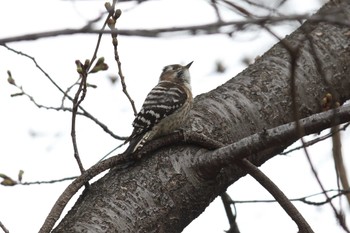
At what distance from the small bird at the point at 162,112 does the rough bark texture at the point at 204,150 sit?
227mm

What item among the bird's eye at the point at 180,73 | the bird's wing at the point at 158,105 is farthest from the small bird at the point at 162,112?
the bird's eye at the point at 180,73

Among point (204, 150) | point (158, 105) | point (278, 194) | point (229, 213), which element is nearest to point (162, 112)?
point (158, 105)

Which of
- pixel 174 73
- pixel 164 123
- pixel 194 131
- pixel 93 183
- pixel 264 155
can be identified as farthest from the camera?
pixel 174 73

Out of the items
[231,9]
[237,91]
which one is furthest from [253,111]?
[231,9]

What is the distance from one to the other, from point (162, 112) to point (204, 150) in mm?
1418

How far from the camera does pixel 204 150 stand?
164 inches

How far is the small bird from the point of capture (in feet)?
15.9

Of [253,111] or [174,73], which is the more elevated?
[174,73]

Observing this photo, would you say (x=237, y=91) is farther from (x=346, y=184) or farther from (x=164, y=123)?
(x=346, y=184)

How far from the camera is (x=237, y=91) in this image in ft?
15.7

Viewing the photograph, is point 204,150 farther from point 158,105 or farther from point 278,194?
point 158,105

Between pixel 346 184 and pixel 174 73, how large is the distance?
10.8 feet

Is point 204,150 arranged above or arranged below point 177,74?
below

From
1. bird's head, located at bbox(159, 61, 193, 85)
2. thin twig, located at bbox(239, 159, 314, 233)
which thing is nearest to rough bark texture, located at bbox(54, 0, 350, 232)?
thin twig, located at bbox(239, 159, 314, 233)
